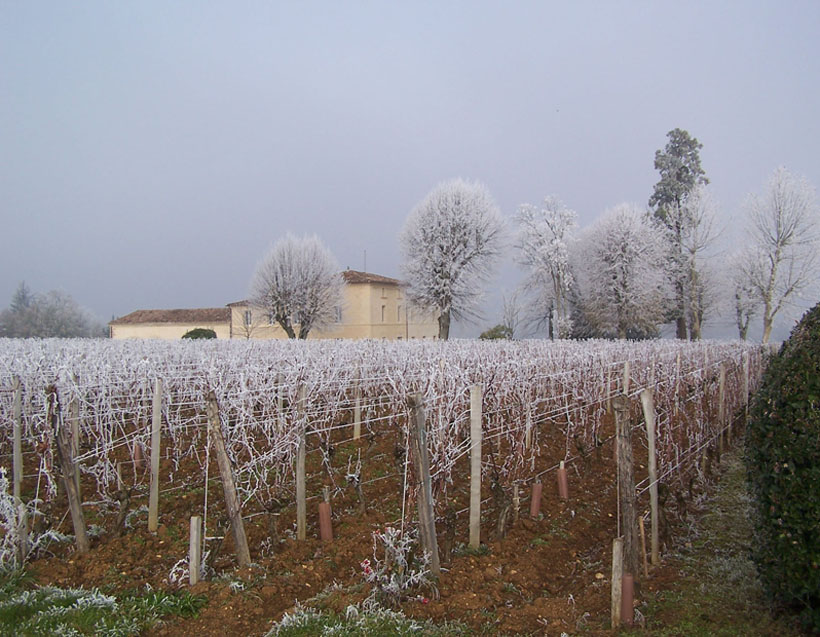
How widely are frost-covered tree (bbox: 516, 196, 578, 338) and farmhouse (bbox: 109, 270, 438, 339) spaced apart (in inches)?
405

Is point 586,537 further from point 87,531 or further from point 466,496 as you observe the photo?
point 87,531

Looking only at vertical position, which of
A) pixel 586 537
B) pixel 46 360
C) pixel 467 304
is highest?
pixel 467 304

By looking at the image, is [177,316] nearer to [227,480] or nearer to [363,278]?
[363,278]

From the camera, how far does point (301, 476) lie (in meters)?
4.95

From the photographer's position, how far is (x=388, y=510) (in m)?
5.45

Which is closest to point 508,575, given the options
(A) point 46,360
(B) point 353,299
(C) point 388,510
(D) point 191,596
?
(C) point 388,510

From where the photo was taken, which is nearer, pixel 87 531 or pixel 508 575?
pixel 508 575

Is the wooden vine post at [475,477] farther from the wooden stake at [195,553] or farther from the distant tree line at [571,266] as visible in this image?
the distant tree line at [571,266]

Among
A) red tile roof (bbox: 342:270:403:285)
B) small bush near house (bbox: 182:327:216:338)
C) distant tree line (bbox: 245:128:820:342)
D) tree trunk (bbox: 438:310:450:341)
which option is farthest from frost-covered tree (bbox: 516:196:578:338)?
small bush near house (bbox: 182:327:216:338)

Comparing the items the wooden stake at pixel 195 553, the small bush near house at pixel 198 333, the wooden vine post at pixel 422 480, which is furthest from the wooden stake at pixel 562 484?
the small bush near house at pixel 198 333

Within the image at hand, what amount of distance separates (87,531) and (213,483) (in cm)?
158

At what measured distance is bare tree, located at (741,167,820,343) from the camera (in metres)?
27.9

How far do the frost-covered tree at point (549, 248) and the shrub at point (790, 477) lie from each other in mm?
32760

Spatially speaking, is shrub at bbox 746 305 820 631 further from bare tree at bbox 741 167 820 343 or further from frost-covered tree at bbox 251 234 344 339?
frost-covered tree at bbox 251 234 344 339
